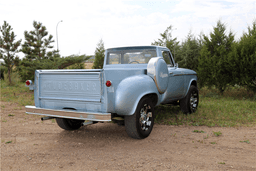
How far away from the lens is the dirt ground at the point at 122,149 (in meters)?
3.81

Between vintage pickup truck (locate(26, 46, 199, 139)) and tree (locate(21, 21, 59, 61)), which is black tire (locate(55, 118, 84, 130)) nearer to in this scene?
vintage pickup truck (locate(26, 46, 199, 139))

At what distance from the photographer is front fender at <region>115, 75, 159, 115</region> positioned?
14.5 ft

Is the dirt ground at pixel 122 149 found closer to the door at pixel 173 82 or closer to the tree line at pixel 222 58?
the door at pixel 173 82

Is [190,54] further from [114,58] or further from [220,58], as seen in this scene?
[114,58]

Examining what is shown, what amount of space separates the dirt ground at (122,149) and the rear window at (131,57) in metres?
1.74

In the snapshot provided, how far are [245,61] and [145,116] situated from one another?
7.26 metres

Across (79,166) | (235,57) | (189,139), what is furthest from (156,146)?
(235,57)

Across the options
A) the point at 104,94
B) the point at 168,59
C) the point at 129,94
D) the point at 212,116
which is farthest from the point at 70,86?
the point at 212,116

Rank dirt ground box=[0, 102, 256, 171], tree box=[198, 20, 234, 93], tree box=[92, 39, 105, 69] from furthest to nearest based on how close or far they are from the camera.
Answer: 1. tree box=[92, 39, 105, 69]
2. tree box=[198, 20, 234, 93]
3. dirt ground box=[0, 102, 256, 171]

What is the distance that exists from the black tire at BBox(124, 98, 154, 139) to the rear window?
1.36 metres

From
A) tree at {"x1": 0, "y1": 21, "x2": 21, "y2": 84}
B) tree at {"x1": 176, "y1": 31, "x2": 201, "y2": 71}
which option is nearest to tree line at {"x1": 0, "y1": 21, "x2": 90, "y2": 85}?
tree at {"x1": 0, "y1": 21, "x2": 21, "y2": 84}

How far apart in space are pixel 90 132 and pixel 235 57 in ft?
25.5

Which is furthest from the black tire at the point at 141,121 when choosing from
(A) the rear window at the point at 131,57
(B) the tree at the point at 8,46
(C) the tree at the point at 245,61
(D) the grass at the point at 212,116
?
(B) the tree at the point at 8,46

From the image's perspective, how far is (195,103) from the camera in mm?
7828
